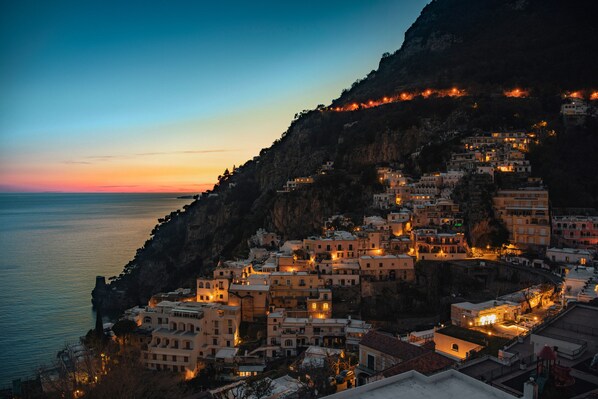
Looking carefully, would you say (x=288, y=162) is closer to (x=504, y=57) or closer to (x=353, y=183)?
(x=353, y=183)

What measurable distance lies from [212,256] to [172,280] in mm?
7155

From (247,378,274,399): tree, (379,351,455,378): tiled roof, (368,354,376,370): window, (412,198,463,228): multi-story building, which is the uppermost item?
(412,198,463,228): multi-story building

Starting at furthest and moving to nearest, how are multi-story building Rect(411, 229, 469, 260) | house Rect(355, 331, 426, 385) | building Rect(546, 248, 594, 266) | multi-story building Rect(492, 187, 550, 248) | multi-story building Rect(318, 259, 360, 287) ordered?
multi-story building Rect(492, 187, 550, 248) → multi-story building Rect(411, 229, 469, 260) → multi-story building Rect(318, 259, 360, 287) → building Rect(546, 248, 594, 266) → house Rect(355, 331, 426, 385)

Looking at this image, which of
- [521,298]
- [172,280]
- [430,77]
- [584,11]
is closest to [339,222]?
[521,298]

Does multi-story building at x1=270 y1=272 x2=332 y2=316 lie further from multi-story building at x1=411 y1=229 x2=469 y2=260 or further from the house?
the house

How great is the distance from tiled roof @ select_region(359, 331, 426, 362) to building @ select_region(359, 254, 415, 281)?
52.0ft

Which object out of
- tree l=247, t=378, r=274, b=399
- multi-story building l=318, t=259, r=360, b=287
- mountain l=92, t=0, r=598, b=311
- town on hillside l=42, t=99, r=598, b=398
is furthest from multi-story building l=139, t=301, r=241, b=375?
mountain l=92, t=0, r=598, b=311

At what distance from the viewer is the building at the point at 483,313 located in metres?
23.4

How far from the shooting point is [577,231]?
39594 millimetres

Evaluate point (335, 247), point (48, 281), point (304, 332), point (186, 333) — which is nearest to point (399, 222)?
point (335, 247)

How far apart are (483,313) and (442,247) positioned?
1462 centimetres

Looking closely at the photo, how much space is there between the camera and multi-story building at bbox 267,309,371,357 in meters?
28.1

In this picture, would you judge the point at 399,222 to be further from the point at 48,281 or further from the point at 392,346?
the point at 48,281

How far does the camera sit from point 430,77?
3519 inches
